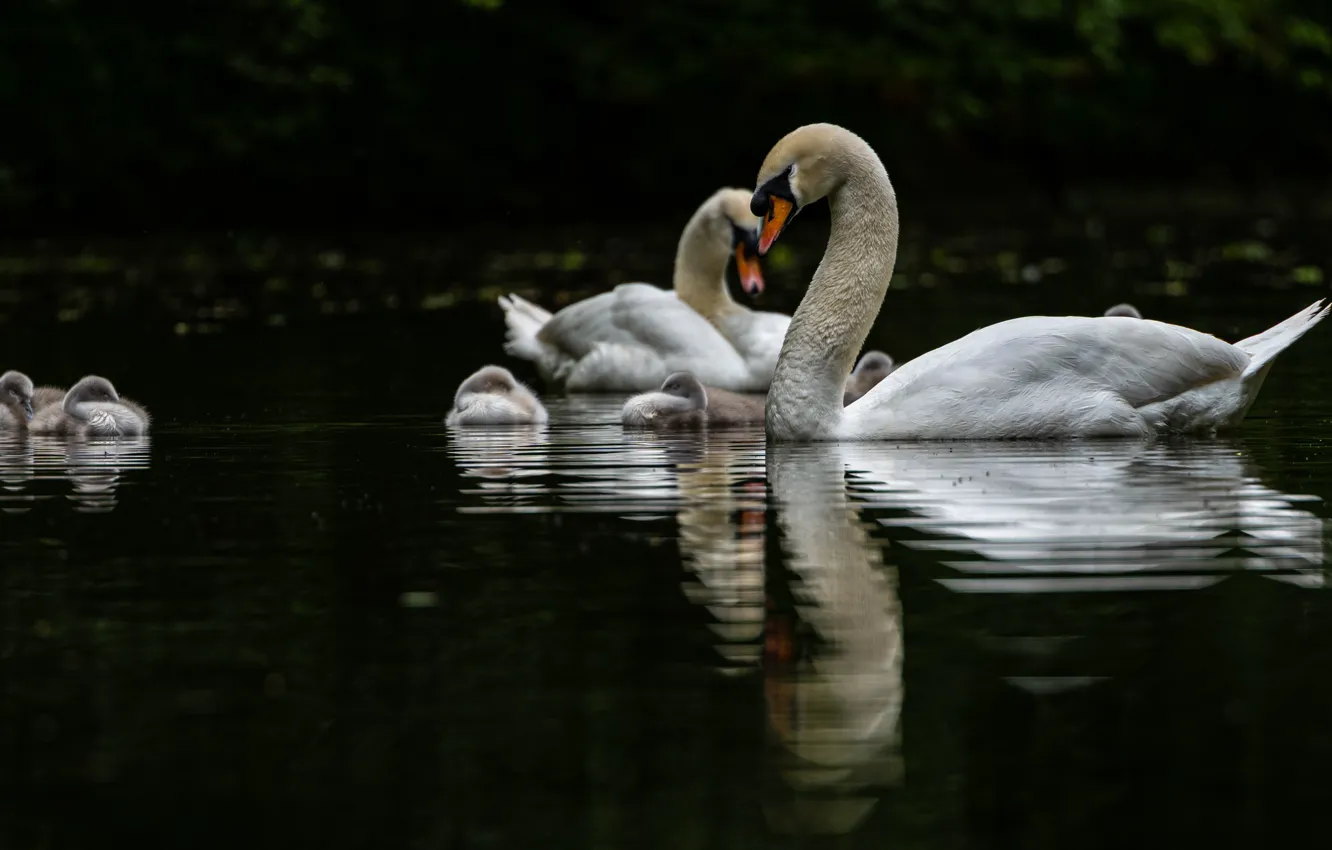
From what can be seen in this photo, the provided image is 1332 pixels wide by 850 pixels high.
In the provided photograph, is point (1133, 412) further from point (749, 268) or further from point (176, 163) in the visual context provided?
point (176, 163)

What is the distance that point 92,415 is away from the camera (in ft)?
41.1

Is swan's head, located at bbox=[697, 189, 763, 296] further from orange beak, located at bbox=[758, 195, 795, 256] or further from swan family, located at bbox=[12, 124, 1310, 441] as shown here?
orange beak, located at bbox=[758, 195, 795, 256]

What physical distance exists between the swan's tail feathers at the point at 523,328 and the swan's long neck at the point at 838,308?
5854 mm

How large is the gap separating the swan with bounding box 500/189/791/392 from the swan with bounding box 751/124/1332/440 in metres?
3.52

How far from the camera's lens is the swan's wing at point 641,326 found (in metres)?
16.2

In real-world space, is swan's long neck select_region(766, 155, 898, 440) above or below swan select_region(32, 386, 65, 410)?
above

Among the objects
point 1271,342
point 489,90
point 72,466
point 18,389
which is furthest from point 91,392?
point 489,90

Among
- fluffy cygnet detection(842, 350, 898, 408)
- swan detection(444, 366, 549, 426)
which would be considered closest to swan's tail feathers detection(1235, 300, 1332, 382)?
fluffy cygnet detection(842, 350, 898, 408)

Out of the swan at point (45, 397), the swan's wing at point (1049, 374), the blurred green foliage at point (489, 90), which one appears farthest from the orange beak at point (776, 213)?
the blurred green foliage at point (489, 90)

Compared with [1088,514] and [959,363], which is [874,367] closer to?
[959,363]

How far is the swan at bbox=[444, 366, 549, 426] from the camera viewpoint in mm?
13133

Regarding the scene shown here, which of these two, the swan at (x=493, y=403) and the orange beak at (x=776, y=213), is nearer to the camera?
the orange beak at (x=776, y=213)

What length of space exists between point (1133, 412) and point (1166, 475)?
1382mm

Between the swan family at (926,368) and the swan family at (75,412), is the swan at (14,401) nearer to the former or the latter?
the swan family at (75,412)
